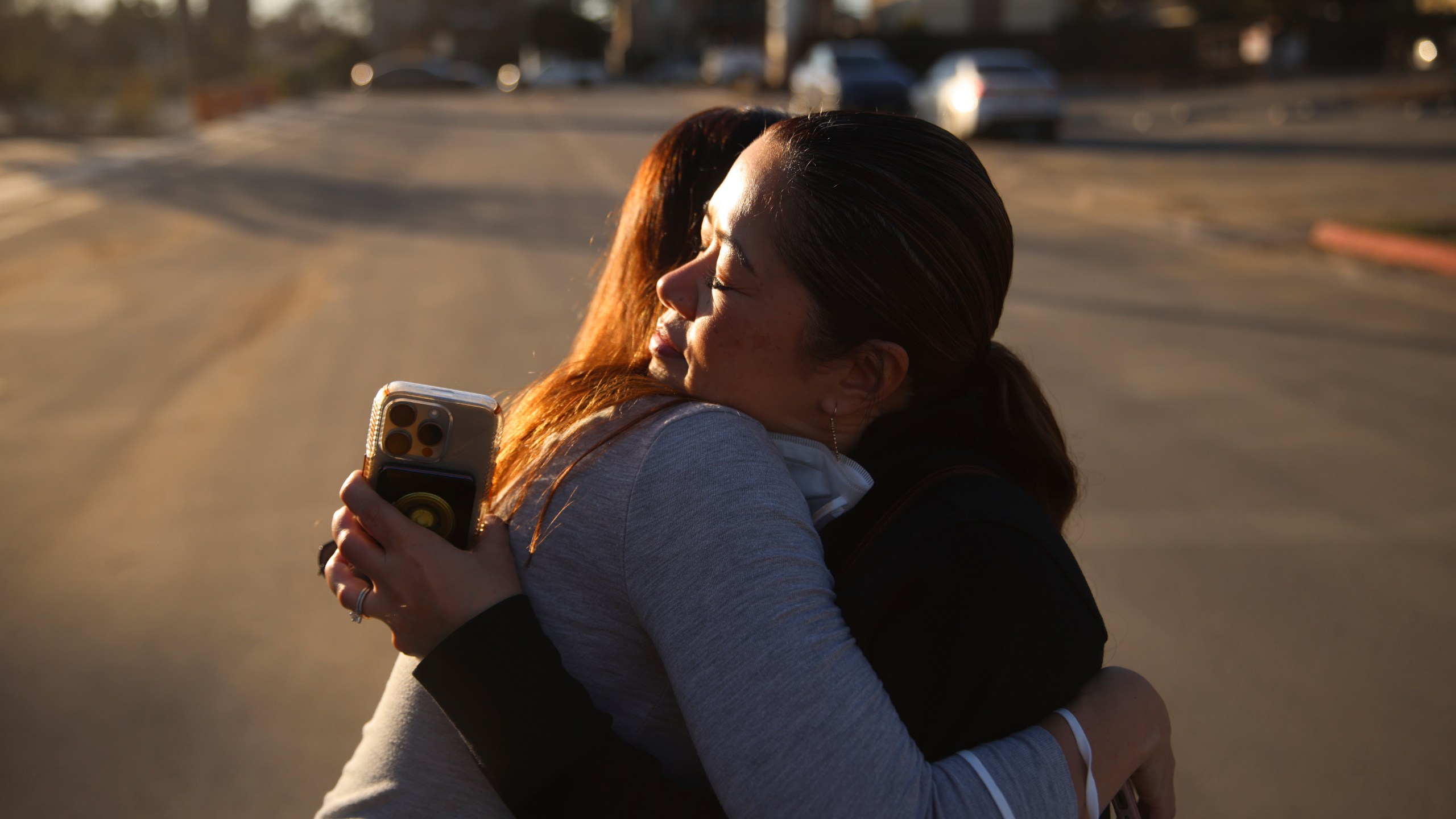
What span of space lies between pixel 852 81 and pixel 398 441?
2479cm

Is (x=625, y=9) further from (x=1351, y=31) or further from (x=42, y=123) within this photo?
(x=42, y=123)

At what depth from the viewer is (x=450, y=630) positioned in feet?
4.16

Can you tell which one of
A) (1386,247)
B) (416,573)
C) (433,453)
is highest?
(433,453)

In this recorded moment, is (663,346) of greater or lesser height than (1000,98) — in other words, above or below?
above

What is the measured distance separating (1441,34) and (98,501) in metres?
44.7

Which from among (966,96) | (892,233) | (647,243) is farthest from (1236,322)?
(966,96)

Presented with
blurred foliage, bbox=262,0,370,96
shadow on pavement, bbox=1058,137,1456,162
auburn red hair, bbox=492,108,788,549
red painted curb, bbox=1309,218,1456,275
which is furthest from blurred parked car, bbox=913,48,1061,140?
blurred foliage, bbox=262,0,370,96

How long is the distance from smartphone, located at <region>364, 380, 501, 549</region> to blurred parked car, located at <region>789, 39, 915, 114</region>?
22.1 metres

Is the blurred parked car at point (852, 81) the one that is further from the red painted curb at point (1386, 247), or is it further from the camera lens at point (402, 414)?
the camera lens at point (402, 414)

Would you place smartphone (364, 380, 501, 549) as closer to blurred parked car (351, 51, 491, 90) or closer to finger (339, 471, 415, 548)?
finger (339, 471, 415, 548)

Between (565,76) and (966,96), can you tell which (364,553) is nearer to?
(966,96)

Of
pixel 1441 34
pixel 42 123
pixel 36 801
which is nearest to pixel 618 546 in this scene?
pixel 36 801

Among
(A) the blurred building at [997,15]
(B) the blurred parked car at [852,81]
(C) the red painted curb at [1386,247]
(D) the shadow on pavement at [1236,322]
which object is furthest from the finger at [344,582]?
(A) the blurred building at [997,15]

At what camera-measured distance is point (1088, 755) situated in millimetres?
1308
